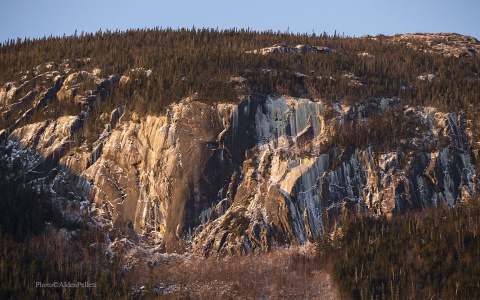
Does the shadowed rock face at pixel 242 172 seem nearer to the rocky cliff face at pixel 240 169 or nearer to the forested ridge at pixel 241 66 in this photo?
the rocky cliff face at pixel 240 169

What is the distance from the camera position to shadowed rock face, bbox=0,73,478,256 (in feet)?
414

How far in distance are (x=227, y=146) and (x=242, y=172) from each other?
377 centimetres

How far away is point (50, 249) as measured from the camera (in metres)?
123

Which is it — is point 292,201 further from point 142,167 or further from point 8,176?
point 8,176

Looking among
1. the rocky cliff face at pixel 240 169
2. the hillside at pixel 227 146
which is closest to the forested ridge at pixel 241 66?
the hillside at pixel 227 146

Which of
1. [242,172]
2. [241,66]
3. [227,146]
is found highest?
[241,66]

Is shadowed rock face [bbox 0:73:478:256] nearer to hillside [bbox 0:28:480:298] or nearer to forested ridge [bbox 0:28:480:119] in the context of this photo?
hillside [bbox 0:28:480:298]

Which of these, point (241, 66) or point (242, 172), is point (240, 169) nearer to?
point (242, 172)

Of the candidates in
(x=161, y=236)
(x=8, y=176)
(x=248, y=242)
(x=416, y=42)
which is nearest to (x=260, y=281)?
(x=248, y=242)

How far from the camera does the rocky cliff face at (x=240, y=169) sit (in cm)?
12638

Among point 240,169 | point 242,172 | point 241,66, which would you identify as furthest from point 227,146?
point 241,66

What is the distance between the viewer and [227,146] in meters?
132

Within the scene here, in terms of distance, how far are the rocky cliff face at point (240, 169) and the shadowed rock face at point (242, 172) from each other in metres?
0.13

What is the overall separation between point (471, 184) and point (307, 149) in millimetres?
20858
